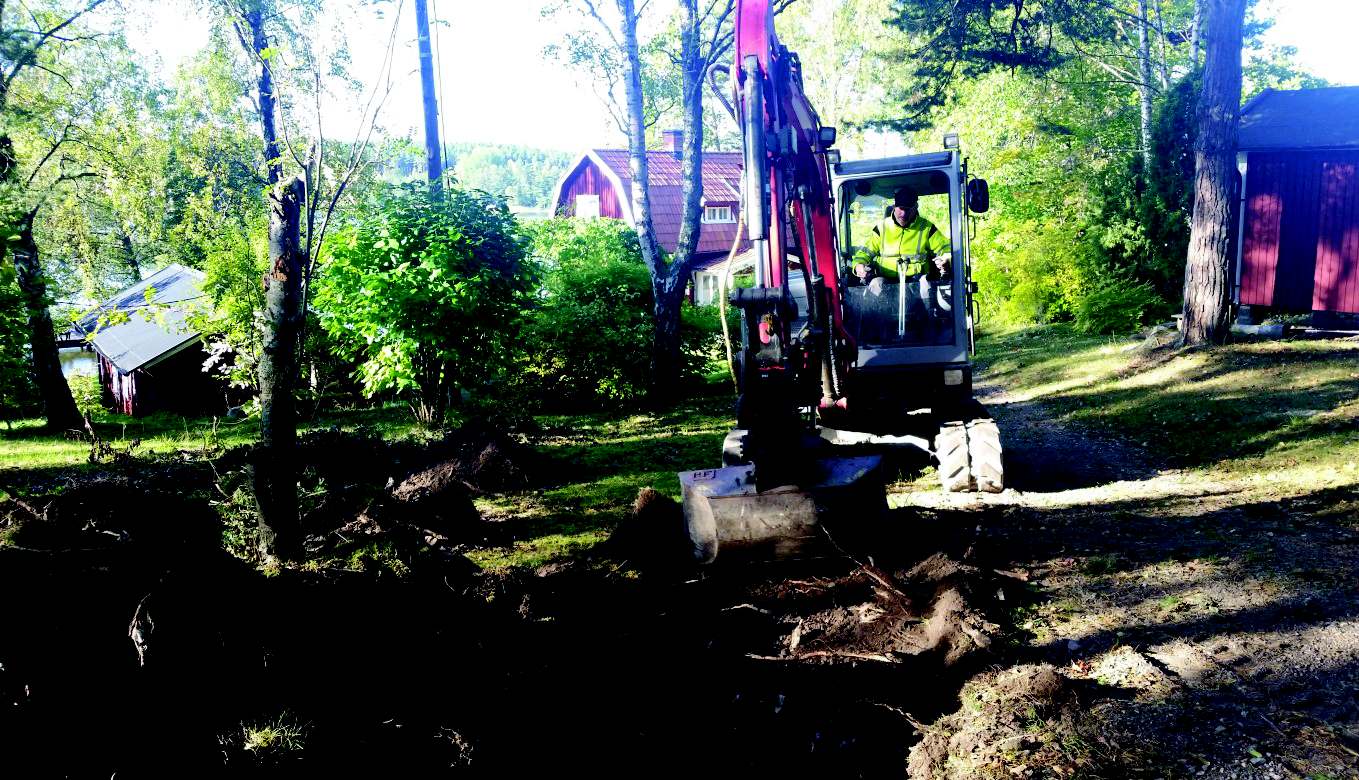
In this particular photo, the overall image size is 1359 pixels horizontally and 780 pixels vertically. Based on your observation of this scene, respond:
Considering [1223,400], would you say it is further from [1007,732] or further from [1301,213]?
[1301,213]

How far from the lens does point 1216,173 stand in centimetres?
1328

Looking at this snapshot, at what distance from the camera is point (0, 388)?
13516mm

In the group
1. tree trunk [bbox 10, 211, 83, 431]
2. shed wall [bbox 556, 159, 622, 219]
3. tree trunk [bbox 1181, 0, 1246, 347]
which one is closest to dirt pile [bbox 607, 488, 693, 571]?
tree trunk [bbox 1181, 0, 1246, 347]

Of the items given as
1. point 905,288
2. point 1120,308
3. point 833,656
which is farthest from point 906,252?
point 1120,308

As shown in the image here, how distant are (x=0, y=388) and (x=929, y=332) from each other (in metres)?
13.3

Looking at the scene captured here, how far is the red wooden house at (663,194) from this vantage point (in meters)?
34.3

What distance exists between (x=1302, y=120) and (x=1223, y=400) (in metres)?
10.2

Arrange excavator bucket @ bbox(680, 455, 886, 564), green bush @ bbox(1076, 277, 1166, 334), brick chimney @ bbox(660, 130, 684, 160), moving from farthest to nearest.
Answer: brick chimney @ bbox(660, 130, 684, 160)
green bush @ bbox(1076, 277, 1166, 334)
excavator bucket @ bbox(680, 455, 886, 564)

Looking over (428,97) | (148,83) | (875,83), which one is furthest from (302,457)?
(875,83)

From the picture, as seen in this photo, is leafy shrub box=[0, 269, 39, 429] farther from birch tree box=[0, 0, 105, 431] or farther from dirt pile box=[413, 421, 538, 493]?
dirt pile box=[413, 421, 538, 493]

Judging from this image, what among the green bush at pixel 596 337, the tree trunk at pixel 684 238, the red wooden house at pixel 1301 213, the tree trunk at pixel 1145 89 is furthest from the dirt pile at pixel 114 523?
the tree trunk at pixel 1145 89

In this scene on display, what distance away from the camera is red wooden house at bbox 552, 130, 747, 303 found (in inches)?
1350

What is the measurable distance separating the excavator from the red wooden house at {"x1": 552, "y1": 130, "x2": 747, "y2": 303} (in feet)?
81.4

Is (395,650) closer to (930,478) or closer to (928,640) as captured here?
(928,640)
